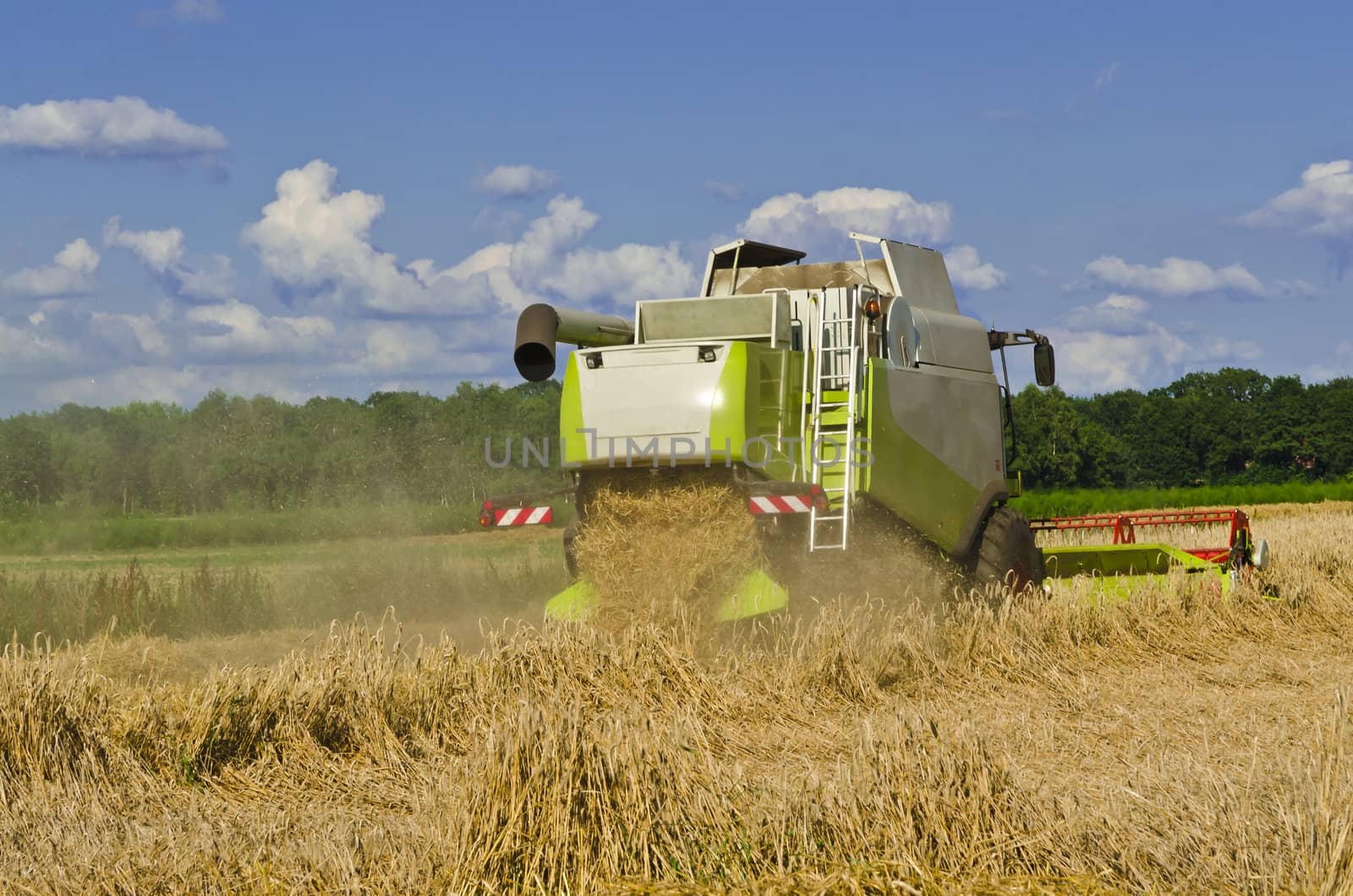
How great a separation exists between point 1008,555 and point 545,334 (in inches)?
153

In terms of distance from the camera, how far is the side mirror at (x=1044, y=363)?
1059 centimetres

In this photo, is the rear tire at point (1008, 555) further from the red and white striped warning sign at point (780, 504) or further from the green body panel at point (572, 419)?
the green body panel at point (572, 419)

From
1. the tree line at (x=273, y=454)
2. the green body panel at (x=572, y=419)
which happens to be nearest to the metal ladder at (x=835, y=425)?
the green body panel at (x=572, y=419)

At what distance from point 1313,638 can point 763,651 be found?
5.05 m

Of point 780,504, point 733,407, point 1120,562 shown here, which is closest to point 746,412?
point 733,407

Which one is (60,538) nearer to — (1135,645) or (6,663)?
(6,663)

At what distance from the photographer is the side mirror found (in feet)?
34.8

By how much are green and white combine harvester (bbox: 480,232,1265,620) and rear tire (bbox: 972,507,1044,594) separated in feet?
0.06

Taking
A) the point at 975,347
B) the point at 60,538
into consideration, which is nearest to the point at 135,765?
the point at 975,347

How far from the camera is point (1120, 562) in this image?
37.6 feet

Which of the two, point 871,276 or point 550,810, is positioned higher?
point 871,276

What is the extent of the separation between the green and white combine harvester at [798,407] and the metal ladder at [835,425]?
0.01m

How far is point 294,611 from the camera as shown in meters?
12.3

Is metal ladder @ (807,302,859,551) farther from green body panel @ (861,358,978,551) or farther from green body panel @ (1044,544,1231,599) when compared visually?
green body panel @ (1044,544,1231,599)
